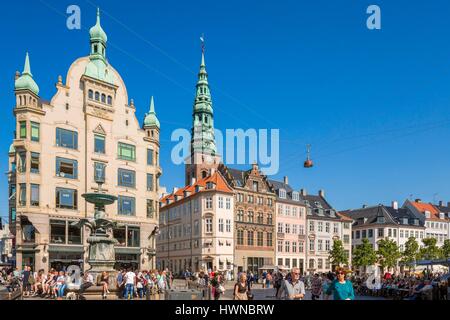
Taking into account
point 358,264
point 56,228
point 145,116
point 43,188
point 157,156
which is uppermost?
point 145,116

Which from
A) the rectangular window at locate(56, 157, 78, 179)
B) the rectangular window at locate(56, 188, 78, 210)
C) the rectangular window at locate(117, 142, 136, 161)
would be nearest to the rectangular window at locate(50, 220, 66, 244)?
the rectangular window at locate(56, 188, 78, 210)

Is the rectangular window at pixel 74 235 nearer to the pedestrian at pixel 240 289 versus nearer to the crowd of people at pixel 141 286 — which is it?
the crowd of people at pixel 141 286

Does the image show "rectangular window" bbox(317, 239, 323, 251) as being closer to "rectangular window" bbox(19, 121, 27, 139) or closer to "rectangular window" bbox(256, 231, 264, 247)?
"rectangular window" bbox(256, 231, 264, 247)

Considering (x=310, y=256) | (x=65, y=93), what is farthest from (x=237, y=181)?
(x=65, y=93)

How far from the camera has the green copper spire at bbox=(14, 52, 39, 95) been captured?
1751 inches

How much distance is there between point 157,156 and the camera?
55.3m

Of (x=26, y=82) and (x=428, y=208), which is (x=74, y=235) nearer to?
(x=26, y=82)

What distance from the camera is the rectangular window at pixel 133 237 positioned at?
50.4 m

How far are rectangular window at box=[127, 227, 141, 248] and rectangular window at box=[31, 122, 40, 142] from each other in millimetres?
12845

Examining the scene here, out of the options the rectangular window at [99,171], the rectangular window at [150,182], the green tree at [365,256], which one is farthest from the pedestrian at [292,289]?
the green tree at [365,256]

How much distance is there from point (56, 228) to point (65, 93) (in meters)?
12.8

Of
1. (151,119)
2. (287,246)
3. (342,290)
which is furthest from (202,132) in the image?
(342,290)

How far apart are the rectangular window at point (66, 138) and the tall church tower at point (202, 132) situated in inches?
1641
